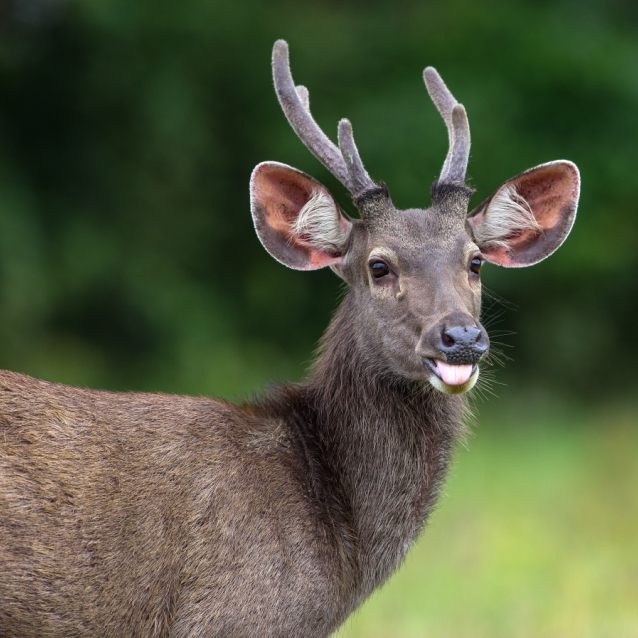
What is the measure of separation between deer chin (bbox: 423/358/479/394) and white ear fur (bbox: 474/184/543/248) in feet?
3.65

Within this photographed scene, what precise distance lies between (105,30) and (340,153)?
8.80 meters

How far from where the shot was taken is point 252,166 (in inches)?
568

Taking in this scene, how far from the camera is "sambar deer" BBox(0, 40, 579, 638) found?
182 inches

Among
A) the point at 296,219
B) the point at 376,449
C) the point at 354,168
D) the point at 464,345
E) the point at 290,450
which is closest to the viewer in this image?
the point at 464,345

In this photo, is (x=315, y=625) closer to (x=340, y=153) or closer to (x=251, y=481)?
(x=251, y=481)

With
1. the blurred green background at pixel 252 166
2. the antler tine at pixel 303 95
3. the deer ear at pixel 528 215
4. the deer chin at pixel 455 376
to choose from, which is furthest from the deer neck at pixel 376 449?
the blurred green background at pixel 252 166

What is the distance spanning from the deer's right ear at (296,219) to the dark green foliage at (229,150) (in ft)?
26.3

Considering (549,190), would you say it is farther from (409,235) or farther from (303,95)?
(303,95)

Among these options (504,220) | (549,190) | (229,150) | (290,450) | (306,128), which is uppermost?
(549,190)

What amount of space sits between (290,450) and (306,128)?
1.67 meters

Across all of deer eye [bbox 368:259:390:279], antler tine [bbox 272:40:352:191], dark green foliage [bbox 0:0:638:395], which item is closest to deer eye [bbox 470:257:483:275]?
deer eye [bbox 368:259:390:279]

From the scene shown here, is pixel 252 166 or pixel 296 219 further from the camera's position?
pixel 252 166

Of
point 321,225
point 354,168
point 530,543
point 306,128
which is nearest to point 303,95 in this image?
point 306,128

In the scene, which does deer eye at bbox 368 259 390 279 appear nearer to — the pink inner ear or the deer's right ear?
the deer's right ear
